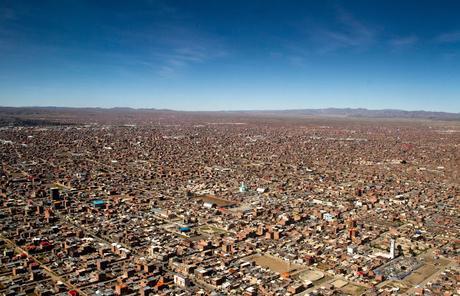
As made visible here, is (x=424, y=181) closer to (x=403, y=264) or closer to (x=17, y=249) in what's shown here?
(x=403, y=264)

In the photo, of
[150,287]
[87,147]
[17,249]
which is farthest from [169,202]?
[87,147]

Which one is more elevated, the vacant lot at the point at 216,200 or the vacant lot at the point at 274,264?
the vacant lot at the point at 216,200

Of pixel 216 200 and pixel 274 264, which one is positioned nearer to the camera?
pixel 274 264

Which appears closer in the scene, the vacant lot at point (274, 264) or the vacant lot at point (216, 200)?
the vacant lot at point (274, 264)

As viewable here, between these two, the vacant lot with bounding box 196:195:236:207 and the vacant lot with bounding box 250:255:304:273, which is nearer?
the vacant lot with bounding box 250:255:304:273

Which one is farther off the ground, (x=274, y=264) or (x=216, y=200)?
(x=216, y=200)

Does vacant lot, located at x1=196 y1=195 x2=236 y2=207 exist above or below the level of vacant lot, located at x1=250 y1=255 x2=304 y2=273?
above

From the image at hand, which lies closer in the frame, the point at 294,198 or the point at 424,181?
the point at 294,198

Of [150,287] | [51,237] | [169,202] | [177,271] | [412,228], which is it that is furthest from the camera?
[169,202]

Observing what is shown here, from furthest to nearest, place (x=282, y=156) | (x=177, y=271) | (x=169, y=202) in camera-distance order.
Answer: (x=282, y=156) < (x=169, y=202) < (x=177, y=271)

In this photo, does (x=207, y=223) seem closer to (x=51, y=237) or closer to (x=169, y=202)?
(x=169, y=202)
